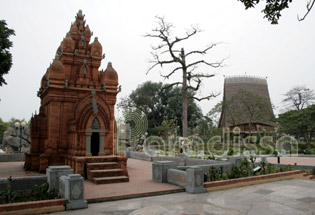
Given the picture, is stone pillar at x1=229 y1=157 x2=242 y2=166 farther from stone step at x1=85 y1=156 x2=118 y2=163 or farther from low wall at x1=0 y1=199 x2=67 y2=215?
low wall at x1=0 y1=199 x2=67 y2=215

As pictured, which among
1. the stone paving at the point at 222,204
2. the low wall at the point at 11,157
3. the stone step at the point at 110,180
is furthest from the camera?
the low wall at the point at 11,157

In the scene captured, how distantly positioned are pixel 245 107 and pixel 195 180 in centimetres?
3040

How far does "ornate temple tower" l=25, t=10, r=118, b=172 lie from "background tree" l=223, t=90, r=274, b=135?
25.5 metres

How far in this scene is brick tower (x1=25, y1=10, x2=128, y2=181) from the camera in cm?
1261

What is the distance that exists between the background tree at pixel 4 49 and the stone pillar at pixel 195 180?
9.20 metres

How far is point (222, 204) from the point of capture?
805 centimetres

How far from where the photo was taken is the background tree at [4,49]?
446 inches

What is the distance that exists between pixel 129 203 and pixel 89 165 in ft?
13.4

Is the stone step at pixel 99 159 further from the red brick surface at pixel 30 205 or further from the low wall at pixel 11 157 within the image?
the low wall at pixel 11 157

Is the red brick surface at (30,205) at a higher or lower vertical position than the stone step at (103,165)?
lower

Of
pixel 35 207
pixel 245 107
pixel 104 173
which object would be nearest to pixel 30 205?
pixel 35 207

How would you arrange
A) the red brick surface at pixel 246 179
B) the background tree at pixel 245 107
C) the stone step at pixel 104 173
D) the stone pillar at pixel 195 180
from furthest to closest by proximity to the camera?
the background tree at pixel 245 107 → the stone step at pixel 104 173 → the red brick surface at pixel 246 179 → the stone pillar at pixel 195 180

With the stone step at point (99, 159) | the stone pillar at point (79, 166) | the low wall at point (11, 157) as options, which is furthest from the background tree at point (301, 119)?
the low wall at point (11, 157)

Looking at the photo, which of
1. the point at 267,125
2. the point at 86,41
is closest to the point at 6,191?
the point at 86,41
